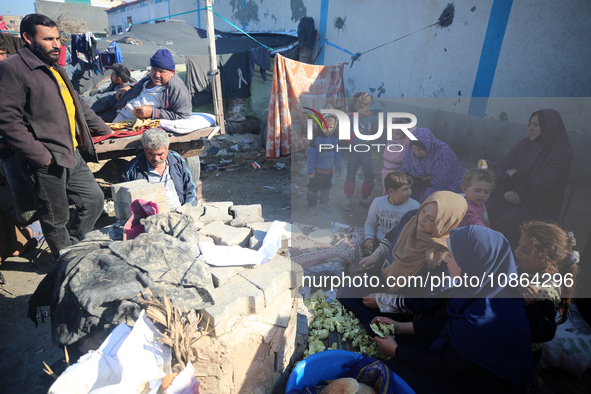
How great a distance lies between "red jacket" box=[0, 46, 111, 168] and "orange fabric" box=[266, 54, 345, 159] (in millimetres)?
4370

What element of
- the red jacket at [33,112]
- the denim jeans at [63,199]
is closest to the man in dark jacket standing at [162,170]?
the denim jeans at [63,199]

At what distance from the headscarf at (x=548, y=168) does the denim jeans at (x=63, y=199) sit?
3.84 meters

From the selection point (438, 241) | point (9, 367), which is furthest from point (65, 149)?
point (438, 241)

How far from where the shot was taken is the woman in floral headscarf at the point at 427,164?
3006 millimetres

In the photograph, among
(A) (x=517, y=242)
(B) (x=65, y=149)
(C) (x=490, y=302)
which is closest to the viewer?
(C) (x=490, y=302)

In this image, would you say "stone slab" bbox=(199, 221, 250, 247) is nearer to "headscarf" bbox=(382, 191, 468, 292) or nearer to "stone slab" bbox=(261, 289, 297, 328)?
"stone slab" bbox=(261, 289, 297, 328)

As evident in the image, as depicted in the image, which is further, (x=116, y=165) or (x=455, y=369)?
(x=116, y=165)

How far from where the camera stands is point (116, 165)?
5.43 m

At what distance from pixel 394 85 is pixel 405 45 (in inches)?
36.3

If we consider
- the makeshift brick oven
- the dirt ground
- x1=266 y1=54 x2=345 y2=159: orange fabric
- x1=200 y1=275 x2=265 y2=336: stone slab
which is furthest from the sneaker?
x1=200 y1=275 x2=265 y2=336: stone slab

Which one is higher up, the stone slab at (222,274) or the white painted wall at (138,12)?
the white painted wall at (138,12)

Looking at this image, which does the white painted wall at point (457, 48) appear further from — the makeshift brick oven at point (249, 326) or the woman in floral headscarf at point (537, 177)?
the makeshift brick oven at point (249, 326)

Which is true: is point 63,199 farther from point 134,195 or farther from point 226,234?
point 226,234

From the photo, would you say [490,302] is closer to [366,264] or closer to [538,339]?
[538,339]
